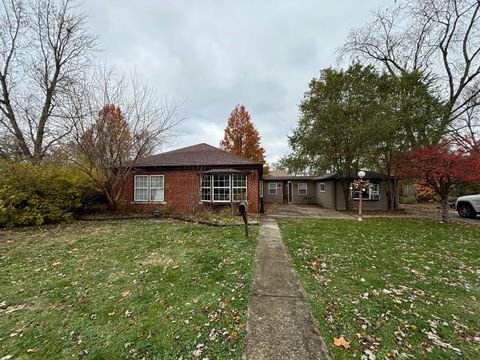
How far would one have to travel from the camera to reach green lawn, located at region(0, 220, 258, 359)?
2217mm

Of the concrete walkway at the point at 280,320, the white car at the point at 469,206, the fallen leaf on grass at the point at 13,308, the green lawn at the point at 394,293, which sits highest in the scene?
the white car at the point at 469,206

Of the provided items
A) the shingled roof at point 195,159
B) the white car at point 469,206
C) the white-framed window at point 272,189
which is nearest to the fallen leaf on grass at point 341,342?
the shingled roof at point 195,159

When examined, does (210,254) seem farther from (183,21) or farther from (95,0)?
(95,0)

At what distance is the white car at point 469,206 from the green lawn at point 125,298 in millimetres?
13601

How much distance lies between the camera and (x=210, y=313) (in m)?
2.73

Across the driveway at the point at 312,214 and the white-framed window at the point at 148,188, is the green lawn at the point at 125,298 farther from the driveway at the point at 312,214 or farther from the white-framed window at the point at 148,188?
the white-framed window at the point at 148,188

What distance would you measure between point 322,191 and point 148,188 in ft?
49.9

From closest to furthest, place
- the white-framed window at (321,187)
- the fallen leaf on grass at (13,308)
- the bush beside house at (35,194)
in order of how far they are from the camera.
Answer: the fallen leaf on grass at (13,308), the bush beside house at (35,194), the white-framed window at (321,187)

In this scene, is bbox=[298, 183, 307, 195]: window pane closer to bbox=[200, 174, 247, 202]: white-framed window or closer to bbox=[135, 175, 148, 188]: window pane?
bbox=[200, 174, 247, 202]: white-framed window

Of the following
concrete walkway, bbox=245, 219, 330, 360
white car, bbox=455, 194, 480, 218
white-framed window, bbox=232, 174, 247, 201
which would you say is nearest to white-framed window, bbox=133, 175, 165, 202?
white-framed window, bbox=232, 174, 247, 201

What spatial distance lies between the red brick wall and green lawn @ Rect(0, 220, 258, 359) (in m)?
6.11

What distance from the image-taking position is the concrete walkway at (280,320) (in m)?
2.06

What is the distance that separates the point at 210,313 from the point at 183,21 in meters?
11.2

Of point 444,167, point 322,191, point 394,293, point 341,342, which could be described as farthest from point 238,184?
point 322,191
